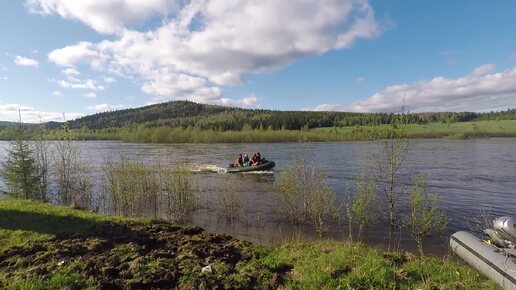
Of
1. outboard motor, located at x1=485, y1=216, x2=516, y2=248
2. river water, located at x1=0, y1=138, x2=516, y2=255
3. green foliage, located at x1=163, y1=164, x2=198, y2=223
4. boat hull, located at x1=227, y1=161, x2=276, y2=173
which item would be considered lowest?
river water, located at x1=0, y1=138, x2=516, y2=255

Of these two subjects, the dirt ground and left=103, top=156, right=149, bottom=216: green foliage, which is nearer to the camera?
the dirt ground

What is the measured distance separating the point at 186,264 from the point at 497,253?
6.23 meters

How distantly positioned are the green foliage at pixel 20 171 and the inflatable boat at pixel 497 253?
1947 cm

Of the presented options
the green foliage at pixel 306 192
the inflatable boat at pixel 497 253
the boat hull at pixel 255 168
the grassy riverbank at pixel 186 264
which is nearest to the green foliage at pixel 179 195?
the green foliage at pixel 306 192

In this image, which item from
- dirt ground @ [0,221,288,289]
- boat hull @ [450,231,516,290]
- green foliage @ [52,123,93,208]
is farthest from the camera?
green foliage @ [52,123,93,208]

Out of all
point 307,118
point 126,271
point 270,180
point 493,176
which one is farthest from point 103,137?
point 126,271

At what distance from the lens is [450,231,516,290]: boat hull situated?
619 centimetres

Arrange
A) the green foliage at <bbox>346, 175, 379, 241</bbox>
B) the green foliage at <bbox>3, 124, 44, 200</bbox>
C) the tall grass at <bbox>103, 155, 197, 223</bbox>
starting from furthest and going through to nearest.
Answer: the green foliage at <bbox>3, 124, 44, 200</bbox>
the tall grass at <bbox>103, 155, 197, 223</bbox>
the green foliage at <bbox>346, 175, 379, 241</bbox>

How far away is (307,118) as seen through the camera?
5290 inches

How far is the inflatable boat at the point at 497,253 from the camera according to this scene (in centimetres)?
627

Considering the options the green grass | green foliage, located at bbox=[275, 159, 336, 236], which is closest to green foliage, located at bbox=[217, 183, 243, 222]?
green foliage, located at bbox=[275, 159, 336, 236]

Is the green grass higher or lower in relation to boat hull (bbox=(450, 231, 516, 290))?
lower

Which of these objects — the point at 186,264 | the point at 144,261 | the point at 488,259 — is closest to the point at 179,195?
the point at 144,261

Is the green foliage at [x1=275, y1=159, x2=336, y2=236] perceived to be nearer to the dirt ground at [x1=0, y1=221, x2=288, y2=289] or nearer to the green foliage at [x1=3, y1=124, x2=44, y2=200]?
the dirt ground at [x1=0, y1=221, x2=288, y2=289]
